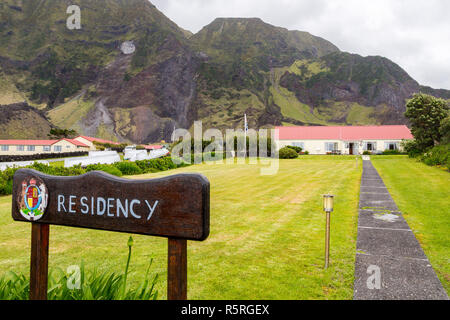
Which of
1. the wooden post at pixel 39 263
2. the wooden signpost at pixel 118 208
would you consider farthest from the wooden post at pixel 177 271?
the wooden post at pixel 39 263

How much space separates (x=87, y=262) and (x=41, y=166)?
12929mm

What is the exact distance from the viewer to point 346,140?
57188mm

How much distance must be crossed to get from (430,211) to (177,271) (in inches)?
415

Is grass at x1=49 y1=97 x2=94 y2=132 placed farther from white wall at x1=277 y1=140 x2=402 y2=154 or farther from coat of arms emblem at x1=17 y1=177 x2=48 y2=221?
coat of arms emblem at x1=17 y1=177 x2=48 y2=221

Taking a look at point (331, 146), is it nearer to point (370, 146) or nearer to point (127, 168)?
point (370, 146)

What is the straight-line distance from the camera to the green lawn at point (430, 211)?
6191 mm

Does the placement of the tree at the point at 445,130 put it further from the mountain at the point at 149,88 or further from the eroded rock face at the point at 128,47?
the eroded rock face at the point at 128,47

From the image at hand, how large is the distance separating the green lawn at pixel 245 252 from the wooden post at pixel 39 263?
4.88 feet

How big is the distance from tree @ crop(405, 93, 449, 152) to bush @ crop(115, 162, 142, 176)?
30572 mm

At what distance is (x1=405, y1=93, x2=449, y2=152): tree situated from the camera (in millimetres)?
31692
